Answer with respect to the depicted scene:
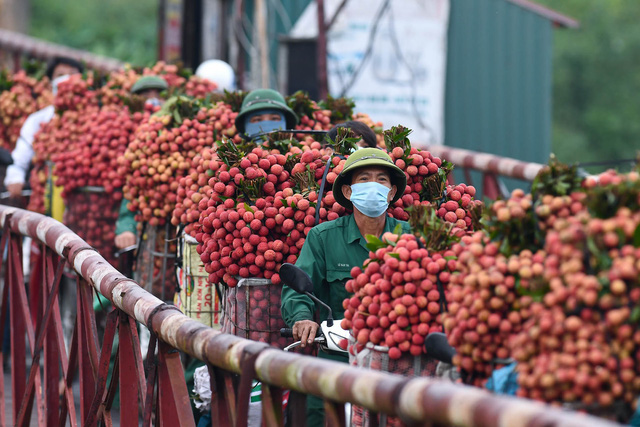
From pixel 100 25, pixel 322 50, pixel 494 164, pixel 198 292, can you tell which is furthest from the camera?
pixel 100 25

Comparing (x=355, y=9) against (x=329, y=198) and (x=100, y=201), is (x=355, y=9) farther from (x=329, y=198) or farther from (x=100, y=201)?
(x=329, y=198)

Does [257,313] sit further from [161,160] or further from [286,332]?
[161,160]

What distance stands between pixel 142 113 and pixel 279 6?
5.86 meters

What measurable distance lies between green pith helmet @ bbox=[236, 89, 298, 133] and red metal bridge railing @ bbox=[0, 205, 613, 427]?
4.77 feet

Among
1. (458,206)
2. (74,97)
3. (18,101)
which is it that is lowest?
(458,206)

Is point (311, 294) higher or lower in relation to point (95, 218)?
lower

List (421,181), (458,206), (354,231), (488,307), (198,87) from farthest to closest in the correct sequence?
(198,87) → (421,181) → (458,206) → (354,231) → (488,307)

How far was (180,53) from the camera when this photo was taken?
523 inches

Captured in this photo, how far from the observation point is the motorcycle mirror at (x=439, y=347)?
298 centimetres

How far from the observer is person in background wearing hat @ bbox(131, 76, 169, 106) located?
24.1ft

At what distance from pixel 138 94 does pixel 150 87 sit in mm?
128

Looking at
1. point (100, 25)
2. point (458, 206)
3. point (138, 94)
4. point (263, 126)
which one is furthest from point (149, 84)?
point (100, 25)

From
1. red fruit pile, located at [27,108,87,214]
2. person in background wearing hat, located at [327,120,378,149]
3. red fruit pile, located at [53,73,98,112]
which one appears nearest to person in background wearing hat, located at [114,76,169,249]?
red fruit pile, located at [53,73,98,112]

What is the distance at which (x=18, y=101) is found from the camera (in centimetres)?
867
